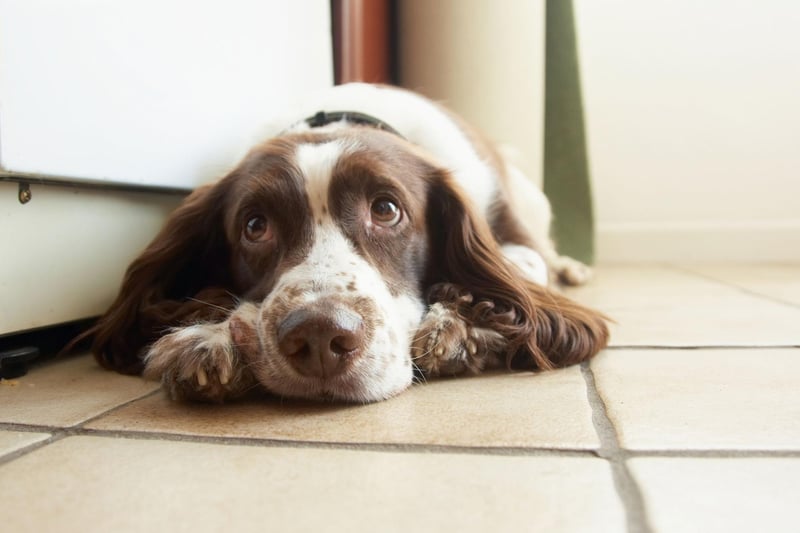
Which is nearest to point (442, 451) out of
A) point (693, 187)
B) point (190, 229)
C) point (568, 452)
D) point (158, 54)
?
point (568, 452)

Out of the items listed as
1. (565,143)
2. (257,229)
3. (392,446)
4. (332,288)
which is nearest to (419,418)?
(392,446)

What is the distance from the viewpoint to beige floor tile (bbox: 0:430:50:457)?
1067 millimetres

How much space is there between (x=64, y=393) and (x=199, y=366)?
322mm

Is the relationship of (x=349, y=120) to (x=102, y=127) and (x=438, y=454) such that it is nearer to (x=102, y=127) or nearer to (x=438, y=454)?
(x=102, y=127)

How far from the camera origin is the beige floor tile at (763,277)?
2.74 m

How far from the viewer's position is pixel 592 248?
384 cm

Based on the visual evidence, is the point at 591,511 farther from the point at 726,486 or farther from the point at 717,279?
the point at 717,279

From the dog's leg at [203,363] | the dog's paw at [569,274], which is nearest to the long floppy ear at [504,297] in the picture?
the dog's leg at [203,363]

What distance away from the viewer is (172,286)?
187 cm

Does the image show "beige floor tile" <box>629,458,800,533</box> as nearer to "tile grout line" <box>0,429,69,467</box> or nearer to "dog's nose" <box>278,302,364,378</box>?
"dog's nose" <box>278,302,364,378</box>

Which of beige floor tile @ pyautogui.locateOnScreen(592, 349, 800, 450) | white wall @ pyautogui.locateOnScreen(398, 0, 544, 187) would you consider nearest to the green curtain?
white wall @ pyautogui.locateOnScreen(398, 0, 544, 187)

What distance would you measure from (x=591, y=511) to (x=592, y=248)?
319 centimetres

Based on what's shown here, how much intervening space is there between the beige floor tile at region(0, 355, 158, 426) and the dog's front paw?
9 cm

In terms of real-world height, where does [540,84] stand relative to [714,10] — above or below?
below
